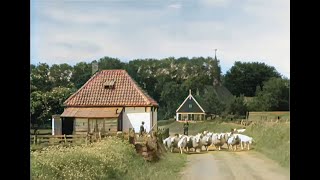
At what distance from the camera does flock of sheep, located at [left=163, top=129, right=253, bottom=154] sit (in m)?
1.23

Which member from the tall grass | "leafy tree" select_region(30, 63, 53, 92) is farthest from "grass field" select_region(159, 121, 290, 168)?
"leafy tree" select_region(30, 63, 53, 92)

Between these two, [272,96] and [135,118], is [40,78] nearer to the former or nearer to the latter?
[135,118]

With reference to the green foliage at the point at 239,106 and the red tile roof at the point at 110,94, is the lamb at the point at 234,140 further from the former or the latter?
the red tile roof at the point at 110,94

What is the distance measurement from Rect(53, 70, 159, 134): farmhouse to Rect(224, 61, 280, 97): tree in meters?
0.25

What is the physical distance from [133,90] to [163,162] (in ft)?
0.85

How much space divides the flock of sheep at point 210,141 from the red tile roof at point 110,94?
160mm

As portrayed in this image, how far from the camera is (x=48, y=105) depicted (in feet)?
3.59

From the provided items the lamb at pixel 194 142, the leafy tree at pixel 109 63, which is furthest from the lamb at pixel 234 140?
the leafy tree at pixel 109 63

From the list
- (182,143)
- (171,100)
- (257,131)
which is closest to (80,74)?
(171,100)

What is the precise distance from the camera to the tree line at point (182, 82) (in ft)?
3.68
